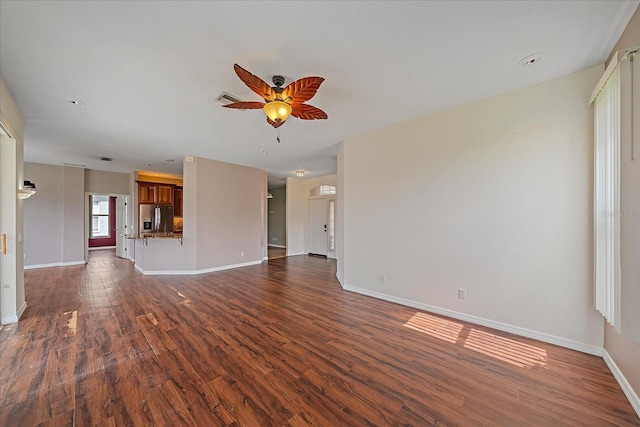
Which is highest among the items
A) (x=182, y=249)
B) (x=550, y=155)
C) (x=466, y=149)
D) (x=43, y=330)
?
(x=466, y=149)

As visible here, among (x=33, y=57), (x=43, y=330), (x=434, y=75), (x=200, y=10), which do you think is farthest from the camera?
(x=43, y=330)

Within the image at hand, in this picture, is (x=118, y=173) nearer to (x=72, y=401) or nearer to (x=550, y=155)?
(x=72, y=401)

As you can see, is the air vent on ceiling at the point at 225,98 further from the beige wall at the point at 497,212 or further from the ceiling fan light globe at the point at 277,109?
the beige wall at the point at 497,212

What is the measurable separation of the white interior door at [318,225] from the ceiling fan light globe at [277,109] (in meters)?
5.94

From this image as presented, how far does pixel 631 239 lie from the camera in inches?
66.6

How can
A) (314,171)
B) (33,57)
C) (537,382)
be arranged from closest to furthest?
(537,382) < (33,57) < (314,171)

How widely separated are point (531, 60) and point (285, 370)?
355 cm

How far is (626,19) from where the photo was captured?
69.6 inches

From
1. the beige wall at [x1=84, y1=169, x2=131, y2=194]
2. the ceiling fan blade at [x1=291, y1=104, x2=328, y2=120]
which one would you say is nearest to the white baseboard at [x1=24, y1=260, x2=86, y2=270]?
the beige wall at [x1=84, y1=169, x2=131, y2=194]

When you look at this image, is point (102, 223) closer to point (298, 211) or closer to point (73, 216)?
point (73, 216)

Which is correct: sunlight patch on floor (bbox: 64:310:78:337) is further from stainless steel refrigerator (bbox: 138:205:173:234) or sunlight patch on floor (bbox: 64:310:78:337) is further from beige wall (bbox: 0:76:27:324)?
stainless steel refrigerator (bbox: 138:205:173:234)

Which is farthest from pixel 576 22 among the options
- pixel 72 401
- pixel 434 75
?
pixel 72 401

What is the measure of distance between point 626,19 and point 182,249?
712 centimetres

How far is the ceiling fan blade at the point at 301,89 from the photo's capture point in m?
2.04
